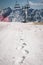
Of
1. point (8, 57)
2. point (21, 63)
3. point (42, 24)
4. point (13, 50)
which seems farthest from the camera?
point (42, 24)

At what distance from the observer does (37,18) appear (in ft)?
9.59

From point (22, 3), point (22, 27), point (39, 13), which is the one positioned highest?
point (22, 3)

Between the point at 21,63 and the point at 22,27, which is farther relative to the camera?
the point at 22,27

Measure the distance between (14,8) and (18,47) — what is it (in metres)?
1.55

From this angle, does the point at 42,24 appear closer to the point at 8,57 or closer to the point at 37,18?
the point at 37,18

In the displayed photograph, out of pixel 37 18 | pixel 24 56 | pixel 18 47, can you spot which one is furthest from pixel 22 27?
pixel 24 56

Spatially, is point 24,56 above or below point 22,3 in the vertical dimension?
below

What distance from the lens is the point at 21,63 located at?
117 cm

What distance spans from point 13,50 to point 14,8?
5.33 feet

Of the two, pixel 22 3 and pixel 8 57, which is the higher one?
pixel 22 3

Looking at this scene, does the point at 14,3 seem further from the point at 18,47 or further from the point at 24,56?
the point at 24,56

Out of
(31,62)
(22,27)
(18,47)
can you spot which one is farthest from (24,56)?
(22,27)

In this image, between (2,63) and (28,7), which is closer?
(2,63)

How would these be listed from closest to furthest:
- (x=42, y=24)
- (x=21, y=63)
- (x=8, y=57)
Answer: (x=21, y=63), (x=8, y=57), (x=42, y=24)
